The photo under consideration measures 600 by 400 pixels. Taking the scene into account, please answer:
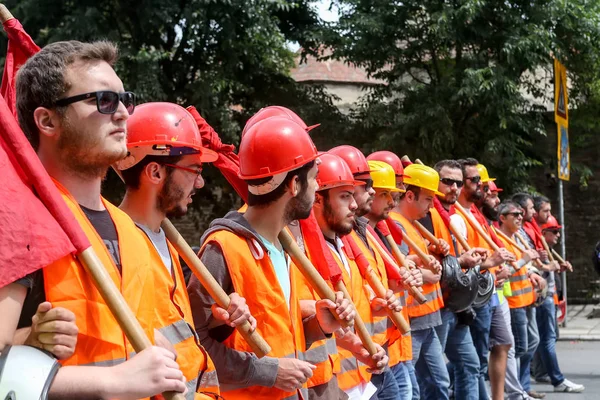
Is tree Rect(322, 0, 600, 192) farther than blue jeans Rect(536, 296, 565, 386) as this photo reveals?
Yes

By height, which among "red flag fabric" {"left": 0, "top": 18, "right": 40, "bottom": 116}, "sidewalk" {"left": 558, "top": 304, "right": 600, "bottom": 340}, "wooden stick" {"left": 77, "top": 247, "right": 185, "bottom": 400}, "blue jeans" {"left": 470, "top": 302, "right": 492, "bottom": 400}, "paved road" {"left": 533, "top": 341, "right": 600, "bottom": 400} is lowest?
"sidewalk" {"left": 558, "top": 304, "right": 600, "bottom": 340}

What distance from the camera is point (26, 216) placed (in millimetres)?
2355

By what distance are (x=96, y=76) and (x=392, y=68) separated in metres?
16.7

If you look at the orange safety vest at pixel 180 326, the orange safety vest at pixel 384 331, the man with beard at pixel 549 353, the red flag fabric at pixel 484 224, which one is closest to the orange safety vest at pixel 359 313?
the orange safety vest at pixel 384 331

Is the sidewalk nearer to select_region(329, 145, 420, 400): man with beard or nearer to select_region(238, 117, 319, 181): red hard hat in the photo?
select_region(329, 145, 420, 400): man with beard

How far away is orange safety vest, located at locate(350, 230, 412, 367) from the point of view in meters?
5.98

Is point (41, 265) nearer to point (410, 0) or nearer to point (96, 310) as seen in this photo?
point (96, 310)

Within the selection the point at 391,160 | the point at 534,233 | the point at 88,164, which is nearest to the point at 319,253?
the point at 88,164

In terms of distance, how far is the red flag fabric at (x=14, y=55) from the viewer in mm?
2873

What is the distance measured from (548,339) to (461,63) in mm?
8604

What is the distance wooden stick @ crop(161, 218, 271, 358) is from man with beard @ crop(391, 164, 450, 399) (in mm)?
3601

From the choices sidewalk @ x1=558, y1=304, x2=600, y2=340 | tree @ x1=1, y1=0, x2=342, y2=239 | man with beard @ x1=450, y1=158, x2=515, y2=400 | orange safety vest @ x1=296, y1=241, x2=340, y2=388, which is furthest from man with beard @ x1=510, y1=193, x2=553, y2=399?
tree @ x1=1, y1=0, x2=342, y2=239

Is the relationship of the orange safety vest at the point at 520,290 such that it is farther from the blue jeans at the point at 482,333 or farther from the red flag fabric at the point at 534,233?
the red flag fabric at the point at 534,233

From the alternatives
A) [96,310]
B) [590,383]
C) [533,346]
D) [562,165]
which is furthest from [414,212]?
[562,165]
